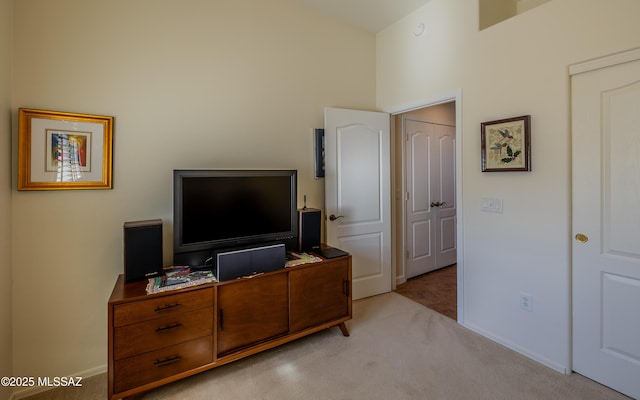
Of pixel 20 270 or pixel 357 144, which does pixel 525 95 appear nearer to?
pixel 357 144

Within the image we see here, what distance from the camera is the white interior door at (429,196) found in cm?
376

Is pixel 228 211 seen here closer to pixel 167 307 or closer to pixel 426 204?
pixel 167 307

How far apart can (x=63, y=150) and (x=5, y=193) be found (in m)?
A: 0.38

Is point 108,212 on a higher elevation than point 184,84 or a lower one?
lower

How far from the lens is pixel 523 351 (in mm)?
2160

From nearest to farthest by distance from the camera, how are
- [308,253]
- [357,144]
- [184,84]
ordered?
[184,84]
[308,253]
[357,144]

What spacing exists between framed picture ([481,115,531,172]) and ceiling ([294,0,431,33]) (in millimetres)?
1440

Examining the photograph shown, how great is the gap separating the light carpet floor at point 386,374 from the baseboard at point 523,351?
4cm

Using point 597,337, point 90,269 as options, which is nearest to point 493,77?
point 597,337

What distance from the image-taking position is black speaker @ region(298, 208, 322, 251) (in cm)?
252

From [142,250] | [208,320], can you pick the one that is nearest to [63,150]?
[142,250]

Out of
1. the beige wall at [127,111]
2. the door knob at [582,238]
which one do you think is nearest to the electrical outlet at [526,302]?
the door knob at [582,238]

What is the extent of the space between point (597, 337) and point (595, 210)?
2.63ft

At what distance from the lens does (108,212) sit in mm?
2010
